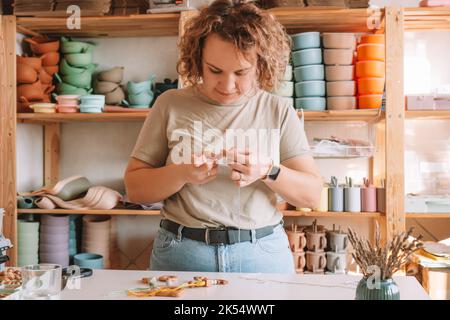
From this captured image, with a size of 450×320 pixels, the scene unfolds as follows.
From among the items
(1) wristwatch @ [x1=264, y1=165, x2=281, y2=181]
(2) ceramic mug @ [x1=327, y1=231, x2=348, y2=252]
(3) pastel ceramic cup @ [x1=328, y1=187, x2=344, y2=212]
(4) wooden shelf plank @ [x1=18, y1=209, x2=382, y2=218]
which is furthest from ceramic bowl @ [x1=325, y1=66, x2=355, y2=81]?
(1) wristwatch @ [x1=264, y1=165, x2=281, y2=181]

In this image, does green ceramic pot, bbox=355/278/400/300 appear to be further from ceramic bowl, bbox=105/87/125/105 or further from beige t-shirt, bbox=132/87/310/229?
ceramic bowl, bbox=105/87/125/105

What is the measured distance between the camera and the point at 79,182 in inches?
113

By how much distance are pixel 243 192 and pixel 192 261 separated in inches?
8.9

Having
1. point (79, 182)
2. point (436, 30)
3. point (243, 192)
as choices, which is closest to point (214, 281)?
point (243, 192)

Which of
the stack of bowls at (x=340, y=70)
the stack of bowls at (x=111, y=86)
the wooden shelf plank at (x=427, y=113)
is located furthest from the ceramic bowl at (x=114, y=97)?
the wooden shelf plank at (x=427, y=113)

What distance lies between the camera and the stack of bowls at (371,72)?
2578 millimetres

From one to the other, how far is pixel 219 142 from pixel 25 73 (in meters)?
1.65

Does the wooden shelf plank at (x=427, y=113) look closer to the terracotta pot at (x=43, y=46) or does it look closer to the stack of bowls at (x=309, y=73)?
the stack of bowls at (x=309, y=73)

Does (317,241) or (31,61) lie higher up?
(31,61)

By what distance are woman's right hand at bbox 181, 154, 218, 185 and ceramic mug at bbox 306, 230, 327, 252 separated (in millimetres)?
1413

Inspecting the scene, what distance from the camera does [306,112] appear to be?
2.61m

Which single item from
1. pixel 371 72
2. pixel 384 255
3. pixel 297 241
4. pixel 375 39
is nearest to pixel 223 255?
pixel 384 255

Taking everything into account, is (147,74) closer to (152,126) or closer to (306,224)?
(306,224)

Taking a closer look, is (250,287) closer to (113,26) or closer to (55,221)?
(55,221)
